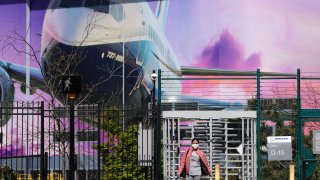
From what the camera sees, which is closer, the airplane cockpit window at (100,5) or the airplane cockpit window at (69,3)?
the airplane cockpit window at (100,5)

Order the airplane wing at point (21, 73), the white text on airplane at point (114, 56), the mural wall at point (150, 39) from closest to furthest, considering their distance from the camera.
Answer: the mural wall at point (150, 39) → the white text on airplane at point (114, 56) → the airplane wing at point (21, 73)

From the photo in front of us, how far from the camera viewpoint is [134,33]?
26859 mm

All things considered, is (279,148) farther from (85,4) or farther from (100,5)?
(85,4)

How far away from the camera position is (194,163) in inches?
648

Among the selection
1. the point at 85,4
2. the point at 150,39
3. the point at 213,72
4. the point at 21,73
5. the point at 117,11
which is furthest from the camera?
the point at 21,73

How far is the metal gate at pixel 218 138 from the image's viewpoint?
1717 cm

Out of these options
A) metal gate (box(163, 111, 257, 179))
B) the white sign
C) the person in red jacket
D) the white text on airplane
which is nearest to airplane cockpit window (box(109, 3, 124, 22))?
the white text on airplane

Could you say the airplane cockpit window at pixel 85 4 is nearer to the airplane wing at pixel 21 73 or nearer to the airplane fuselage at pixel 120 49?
the airplane fuselage at pixel 120 49

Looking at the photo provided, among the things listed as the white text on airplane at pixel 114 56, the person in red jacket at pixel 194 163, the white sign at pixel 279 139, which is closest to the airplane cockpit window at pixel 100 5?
the white text on airplane at pixel 114 56

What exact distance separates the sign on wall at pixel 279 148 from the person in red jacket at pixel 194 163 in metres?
1.79

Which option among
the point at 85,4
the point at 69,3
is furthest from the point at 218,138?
the point at 69,3

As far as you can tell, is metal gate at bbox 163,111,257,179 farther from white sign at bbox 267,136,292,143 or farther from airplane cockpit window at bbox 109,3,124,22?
airplane cockpit window at bbox 109,3,124,22

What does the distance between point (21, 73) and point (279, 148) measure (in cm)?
1576

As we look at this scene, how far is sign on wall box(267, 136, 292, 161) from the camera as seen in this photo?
15934mm
